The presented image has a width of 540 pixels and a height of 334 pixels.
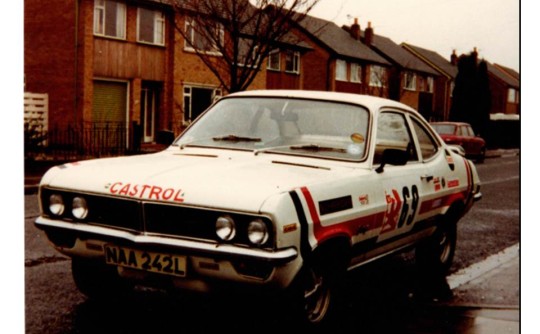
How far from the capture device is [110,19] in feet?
74.0

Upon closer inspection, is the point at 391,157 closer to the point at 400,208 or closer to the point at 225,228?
the point at 400,208

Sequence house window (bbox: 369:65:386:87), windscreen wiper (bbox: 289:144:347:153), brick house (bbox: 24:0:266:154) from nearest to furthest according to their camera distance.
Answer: windscreen wiper (bbox: 289:144:347:153)
brick house (bbox: 24:0:266:154)
house window (bbox: 369:65:386:87)

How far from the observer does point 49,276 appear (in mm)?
5957

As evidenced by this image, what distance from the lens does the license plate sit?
4168mm

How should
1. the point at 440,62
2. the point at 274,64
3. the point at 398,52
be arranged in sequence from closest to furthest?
the point at 440,62 → the point at 398,52 → the point at 274,64

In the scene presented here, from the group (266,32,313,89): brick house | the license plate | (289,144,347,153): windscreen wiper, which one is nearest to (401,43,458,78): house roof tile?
(289,144,347,153): windscreen wiper

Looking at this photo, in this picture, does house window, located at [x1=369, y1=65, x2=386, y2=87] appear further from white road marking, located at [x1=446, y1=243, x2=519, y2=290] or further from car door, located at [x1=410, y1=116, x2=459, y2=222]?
car door, located at [x1=410, y1=116, x2=459, y2=222]

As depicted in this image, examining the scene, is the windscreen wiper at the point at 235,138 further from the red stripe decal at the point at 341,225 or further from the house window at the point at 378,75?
the house window at the point at 378,75

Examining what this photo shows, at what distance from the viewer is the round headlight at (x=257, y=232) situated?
13.2ft

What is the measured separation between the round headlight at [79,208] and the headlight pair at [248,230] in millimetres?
913

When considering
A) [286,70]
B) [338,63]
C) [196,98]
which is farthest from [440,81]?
[286,70]

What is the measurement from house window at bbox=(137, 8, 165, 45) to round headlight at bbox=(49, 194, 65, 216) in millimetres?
19502

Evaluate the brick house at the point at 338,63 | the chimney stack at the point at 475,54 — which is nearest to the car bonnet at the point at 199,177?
the chimney stack at the point at 475,54

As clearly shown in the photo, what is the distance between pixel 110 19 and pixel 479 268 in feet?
58.4
